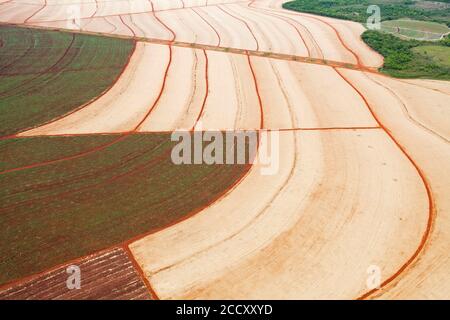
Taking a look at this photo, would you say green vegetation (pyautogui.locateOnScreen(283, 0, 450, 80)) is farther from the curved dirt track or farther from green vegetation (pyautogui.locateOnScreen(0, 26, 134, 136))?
green vegetation (pyautogui.locateOnScreen(0, 26, 134, 136))

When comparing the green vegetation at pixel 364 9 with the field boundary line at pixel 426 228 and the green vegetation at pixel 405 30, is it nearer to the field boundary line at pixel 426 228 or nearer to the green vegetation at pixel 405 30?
the green vegetation at pixel 405 30

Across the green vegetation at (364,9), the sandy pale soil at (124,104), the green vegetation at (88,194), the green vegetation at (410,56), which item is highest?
the green vegetation at (364,9)

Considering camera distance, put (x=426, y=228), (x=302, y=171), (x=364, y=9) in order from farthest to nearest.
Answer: (x=364, y=9), (x=302, y=171), (x=426, y=228)

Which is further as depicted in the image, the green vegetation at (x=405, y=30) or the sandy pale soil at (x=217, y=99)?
the green vegetation at (x=405, y=30)

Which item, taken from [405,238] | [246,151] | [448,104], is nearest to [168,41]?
[246,151]

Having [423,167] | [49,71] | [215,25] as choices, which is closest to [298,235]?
[423,167]

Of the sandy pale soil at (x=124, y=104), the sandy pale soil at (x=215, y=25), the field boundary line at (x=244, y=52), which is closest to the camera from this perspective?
the sandy pale soil at (x=124, y=104)

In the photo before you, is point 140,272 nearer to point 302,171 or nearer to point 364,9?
point 302,171

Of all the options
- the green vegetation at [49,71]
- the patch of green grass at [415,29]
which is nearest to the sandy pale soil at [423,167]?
the patch of green grass at [415,29]
